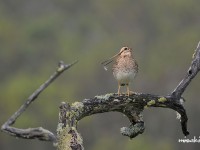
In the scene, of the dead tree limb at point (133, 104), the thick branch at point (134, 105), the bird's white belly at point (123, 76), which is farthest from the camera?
the bird's white belly at point (123, 76)

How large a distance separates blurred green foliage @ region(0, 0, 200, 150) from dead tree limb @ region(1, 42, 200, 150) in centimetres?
3971

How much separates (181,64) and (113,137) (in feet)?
32.4

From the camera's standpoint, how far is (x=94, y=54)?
6931cm

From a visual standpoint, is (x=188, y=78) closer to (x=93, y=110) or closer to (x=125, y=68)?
(x=93, y=110)

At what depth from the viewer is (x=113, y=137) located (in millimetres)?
56625

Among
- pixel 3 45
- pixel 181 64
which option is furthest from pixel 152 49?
pixel 3 45

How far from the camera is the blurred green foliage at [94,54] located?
179ft

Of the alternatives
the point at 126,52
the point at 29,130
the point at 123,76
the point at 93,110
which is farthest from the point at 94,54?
the point at 29,130

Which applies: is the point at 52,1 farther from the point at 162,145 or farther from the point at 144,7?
the point at 162,145

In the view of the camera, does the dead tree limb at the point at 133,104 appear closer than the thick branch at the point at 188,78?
Yes

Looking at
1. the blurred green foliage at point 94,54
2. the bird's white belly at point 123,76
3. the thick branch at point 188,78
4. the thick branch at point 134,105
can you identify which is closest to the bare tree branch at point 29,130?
the thick branch at point 134,105

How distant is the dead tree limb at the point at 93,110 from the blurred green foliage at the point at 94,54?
39706 millimetres

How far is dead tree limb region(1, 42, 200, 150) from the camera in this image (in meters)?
7.12

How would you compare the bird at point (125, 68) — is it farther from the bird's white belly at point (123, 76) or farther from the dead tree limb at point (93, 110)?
the dead tree limb at point (93, 110)
